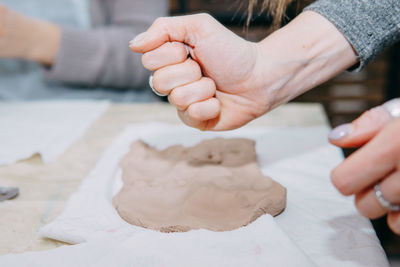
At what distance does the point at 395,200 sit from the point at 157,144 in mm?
564

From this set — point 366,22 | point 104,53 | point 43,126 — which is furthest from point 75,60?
point 366,22

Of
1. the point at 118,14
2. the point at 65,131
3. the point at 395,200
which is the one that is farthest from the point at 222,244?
the point at 118,14

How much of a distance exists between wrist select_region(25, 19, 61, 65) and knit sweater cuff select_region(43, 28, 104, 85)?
0.02 meters

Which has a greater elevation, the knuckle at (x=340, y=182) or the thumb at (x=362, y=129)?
the thumb at (x=362, y=129)

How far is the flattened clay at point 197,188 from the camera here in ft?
1.83

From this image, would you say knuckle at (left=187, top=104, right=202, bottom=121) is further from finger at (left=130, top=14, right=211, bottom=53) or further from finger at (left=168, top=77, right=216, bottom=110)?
finger at (left=130, top=14, right=211, bottom=53)

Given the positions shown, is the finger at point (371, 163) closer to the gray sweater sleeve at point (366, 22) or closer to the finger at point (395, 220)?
the finger at point (395, 220)

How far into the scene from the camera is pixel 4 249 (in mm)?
513

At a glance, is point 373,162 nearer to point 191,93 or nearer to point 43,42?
point 191,93

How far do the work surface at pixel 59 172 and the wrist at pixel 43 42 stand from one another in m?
0.26

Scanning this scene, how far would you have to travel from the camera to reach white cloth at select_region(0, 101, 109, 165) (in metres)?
0.80

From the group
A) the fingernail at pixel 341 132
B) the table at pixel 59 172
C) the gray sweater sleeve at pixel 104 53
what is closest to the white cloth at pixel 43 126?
the table at pixel 59 172

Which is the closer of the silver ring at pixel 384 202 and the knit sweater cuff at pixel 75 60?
the silver ring at pixel 384 202

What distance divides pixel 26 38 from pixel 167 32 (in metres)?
0.64
